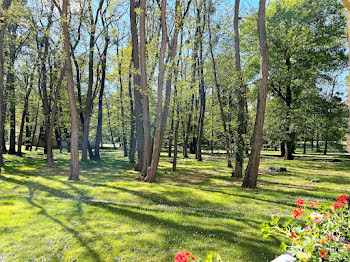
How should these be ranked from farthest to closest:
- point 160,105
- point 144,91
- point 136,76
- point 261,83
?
point 136,76 → point 144,91 → point 160,105 → point 261,83

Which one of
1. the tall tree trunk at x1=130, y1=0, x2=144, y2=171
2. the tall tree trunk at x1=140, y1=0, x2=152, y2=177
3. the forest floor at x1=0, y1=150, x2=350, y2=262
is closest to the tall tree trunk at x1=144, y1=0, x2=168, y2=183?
the tall tree trunk at x1=140, y1=0, x2=152, y2=177

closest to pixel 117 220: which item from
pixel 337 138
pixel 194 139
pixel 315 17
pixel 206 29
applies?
pixel 206 29

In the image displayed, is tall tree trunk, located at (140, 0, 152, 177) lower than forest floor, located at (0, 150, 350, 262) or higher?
higher

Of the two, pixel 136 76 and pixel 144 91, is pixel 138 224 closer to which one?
pixel 144 91

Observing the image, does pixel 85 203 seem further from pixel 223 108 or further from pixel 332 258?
pixel 223 108

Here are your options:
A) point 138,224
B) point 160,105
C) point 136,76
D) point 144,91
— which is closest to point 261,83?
point 160,105

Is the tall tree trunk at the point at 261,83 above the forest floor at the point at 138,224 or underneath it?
above

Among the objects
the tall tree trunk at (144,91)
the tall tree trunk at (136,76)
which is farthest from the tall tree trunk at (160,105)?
the tall tree trunk at (136,76)

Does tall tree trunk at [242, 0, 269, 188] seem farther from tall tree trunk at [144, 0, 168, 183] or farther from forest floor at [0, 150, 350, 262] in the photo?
tall tree trunk at [144, 0, 168, 183]

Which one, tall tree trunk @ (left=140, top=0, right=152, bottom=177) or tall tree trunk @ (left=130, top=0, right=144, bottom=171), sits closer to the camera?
tall tree trunk @ (left=140, top=0, right=152, bottom=177)

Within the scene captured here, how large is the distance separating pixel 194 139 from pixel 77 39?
21.8 metres

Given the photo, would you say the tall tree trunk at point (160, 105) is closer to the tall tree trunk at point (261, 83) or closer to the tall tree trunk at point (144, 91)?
the tall tree trunk at point (144, 91)

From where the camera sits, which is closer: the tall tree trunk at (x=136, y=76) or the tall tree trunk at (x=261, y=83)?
the tall tree trunk at (x=261, y=83)

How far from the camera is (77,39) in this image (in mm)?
17406
